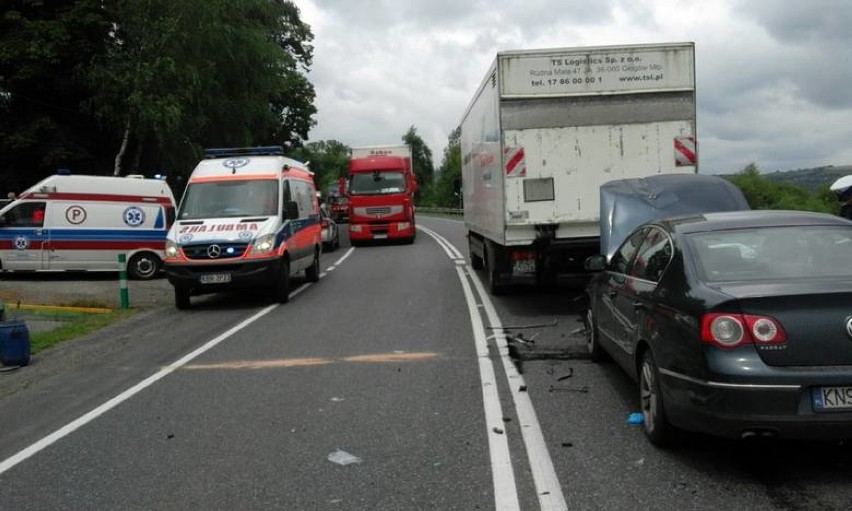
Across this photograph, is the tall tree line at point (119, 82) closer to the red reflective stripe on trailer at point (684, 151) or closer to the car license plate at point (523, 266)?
the car license plate at point (523, 266)

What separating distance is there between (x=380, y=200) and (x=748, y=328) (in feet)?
83.0

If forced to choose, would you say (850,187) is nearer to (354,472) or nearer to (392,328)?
(392,328)

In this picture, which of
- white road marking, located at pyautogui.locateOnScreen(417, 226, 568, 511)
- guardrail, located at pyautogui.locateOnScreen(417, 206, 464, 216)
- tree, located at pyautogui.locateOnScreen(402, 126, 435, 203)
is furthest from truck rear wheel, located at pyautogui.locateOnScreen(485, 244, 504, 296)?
tree, located at pyautogui.locateOnScreen(402, 126, 435, 203)

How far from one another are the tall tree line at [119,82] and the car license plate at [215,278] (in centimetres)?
1259

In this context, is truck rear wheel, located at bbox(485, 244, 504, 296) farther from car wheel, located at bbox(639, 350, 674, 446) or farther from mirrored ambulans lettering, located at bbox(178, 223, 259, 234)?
car wheel, located at bbox(639, 350, 674, 446)

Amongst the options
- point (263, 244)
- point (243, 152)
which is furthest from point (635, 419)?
point (243, 152)

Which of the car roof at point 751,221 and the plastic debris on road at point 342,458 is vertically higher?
the car roof at point 751,221

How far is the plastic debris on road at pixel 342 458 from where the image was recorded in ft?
16.3

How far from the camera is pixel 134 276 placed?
61.9 ft

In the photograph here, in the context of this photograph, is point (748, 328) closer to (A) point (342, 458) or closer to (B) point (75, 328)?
(A) point (342, 458)

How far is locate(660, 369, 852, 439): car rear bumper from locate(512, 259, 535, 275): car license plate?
7065 mm

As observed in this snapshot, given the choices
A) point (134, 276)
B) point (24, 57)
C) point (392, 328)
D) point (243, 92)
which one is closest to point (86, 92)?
point (24, 57)

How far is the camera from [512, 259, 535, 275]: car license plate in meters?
11.5

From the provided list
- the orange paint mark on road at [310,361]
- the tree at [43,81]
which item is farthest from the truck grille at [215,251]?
the tree at [43,81]
